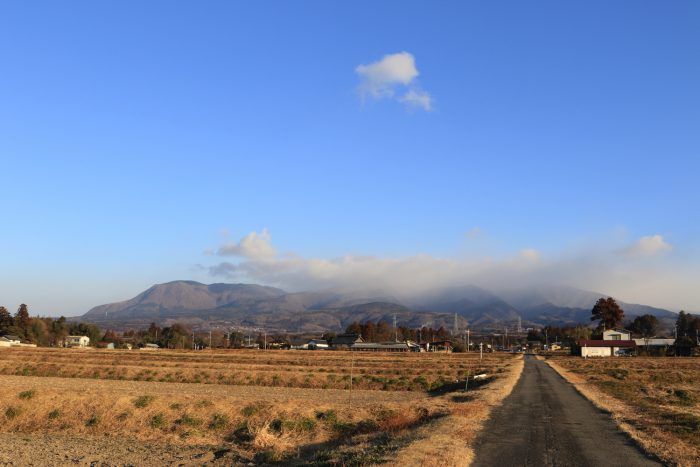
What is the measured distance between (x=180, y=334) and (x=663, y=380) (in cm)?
15852

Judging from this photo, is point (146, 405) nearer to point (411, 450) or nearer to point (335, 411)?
point (335, 411)

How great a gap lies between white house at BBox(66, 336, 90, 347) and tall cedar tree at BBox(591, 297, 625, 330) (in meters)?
144

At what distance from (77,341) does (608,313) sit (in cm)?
14958

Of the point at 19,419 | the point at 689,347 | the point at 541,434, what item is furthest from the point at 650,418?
the point at 689,347

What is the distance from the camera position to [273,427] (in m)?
26.5

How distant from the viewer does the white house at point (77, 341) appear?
162625mm

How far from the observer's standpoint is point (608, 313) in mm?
158000

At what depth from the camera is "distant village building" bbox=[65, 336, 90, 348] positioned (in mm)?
162525

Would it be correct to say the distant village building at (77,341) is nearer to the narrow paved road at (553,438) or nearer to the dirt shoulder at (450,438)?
the dirt shoulder at (450,438)

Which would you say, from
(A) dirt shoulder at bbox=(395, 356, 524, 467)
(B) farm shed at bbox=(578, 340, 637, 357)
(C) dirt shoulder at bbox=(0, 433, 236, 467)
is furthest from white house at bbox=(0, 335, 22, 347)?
(A) dirt shoulder at bbox=(395, 356, 524, 467)

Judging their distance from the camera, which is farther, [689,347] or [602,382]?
[689,347]

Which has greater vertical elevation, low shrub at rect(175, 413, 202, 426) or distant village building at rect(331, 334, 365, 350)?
low shrub at rect(175, 413, 202, 426)

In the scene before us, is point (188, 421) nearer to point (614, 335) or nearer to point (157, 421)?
point (157, 421)

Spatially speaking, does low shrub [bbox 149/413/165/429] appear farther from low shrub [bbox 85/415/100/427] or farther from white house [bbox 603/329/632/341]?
white house [bbox 603/329/632/341]
